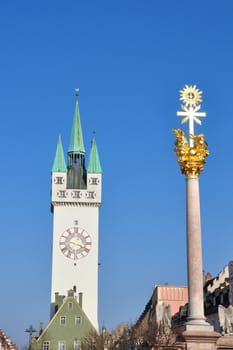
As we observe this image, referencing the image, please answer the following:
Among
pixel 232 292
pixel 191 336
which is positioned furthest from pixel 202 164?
pixel 232 292

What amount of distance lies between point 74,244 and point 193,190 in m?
68.6

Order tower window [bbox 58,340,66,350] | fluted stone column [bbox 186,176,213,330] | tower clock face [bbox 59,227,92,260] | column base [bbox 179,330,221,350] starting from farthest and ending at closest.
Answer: tower clock face [bbox 59,227,92,260], tower window [bbox 58,340,66,350], fluted stone column [bbox 186,176,213,330], column base [bbox 179,330,221,350]

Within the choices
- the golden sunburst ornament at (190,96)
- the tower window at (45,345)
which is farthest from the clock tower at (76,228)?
the golden sunburst ornament at (190,96)

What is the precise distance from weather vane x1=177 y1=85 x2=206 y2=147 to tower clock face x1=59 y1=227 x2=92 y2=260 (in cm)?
6750

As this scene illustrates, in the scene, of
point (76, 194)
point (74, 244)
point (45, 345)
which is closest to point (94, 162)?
point (76, 194)

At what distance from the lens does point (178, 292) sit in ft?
323

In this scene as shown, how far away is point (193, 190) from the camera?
3459cm

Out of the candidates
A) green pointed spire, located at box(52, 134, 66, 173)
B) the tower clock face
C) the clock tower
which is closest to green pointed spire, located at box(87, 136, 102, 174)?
the clock tower

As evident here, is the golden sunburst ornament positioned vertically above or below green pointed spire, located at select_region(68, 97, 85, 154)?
below

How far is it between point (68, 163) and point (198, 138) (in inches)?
3074

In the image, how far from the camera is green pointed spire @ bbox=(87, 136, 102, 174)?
109438 millimetres

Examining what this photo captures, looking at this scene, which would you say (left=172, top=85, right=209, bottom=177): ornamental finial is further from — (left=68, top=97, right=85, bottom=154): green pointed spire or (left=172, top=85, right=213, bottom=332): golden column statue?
(left=68, top=97, right=85, bottom=154): green pointed spire

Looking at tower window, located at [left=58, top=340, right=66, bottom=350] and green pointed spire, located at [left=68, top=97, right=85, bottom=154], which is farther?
green pointed spire, located at [left=68, top=97, right=85, bottom=154]

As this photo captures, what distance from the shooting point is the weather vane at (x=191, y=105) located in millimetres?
35750
